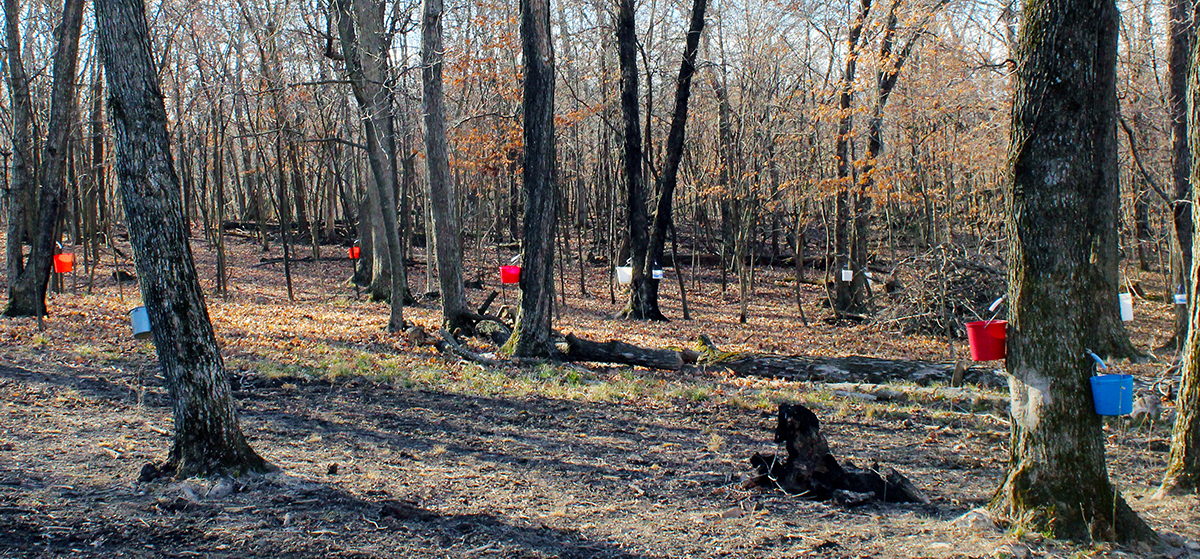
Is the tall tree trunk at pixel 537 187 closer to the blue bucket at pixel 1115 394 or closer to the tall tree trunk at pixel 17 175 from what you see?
the blue bucket at pixel 1115 394

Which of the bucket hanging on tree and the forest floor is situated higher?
the bucket hanging on tree

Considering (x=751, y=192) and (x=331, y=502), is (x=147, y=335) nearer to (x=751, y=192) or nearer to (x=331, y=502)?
(x=331, y=502)

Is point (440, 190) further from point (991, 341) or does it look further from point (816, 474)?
point (991, 341)

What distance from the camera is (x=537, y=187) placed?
9836mm

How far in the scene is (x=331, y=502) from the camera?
4551mm

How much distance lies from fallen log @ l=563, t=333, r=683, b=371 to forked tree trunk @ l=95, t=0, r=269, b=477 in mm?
5684

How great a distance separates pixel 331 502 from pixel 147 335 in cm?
166

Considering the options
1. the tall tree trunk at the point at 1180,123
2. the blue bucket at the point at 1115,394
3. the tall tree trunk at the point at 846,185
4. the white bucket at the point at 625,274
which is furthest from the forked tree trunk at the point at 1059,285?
the white bucket at the point at 625,274

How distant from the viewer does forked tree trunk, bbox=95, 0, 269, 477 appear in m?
4.39

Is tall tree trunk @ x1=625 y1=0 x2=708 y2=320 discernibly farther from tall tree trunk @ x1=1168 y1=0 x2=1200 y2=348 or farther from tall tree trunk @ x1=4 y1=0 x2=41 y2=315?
tall tree trunk @ x1=4 y1=0 x2=41 y2=315

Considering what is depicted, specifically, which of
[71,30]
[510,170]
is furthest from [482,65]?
[71,30]

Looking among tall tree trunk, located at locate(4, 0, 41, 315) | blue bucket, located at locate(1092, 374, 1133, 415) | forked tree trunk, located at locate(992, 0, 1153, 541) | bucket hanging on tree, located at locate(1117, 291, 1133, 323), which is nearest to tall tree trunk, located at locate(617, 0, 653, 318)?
bucket hanging on tree, located at locate(1117, 291, 1133, 323)

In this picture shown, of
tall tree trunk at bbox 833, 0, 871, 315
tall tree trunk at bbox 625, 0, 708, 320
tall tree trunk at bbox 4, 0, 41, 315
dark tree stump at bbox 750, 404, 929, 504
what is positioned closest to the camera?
dark tree stump at bbox 750, 404, 929, 504

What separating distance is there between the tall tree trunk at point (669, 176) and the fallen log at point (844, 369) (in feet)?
18.5
